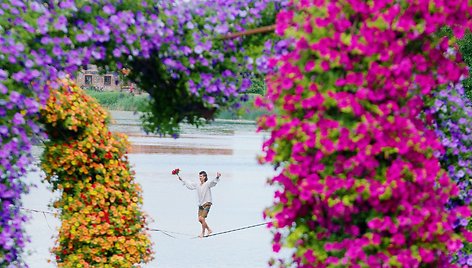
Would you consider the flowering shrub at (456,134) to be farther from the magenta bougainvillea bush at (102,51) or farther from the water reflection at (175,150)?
the water reflection at (175,150)

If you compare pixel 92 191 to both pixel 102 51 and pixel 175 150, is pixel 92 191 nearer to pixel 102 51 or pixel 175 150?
Answer: pixel 102 51

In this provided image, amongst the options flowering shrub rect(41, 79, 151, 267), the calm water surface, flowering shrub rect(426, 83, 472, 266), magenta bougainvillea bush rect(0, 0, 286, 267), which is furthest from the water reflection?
magenta bougainvillea bush rect(0, 0, 286, 267)

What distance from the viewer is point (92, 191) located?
12.9m

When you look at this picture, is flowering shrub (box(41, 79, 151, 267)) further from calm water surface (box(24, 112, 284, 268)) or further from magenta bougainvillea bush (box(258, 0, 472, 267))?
magenta bougainvillea bush (box(258, 0, 472, 267))

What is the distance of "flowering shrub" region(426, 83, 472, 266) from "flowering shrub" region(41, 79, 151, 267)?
12.7 ft

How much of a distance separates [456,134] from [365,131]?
3398 millimetres

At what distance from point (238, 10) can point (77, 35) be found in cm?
133

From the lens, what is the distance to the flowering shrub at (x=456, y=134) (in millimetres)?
10883

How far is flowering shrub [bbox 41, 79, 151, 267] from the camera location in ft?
41.6

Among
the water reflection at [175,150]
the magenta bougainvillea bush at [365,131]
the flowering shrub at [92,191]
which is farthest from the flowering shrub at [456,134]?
the water reflection at [175,150]

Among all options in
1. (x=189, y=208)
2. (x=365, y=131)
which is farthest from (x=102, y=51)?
(x=189, y=208)

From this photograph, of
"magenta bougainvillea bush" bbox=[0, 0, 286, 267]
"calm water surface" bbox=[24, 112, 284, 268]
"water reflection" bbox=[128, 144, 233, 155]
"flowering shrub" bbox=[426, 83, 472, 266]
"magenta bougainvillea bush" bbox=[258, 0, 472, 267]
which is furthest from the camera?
"water reflection" bbox=[128, 144, 233, 155]

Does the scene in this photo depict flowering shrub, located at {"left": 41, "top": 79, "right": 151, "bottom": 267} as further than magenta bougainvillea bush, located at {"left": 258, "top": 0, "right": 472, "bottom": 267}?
Yes

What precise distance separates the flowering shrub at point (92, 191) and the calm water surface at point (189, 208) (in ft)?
1.12
